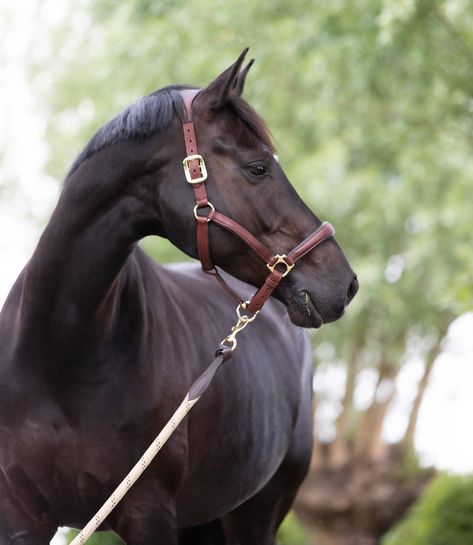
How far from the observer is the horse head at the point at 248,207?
133 inches

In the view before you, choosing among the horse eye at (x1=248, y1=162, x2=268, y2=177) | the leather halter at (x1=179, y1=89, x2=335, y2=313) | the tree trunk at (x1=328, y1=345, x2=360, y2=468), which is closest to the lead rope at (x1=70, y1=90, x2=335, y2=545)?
the leather halter at (x1=179, y1=89, x2=335, y2=313)

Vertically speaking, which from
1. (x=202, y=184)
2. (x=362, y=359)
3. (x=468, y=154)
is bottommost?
(x=202, y=184)

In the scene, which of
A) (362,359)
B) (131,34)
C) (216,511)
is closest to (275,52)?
(131,34)

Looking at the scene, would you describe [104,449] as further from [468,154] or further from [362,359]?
[362,359]

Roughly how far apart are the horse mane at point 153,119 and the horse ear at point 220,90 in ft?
0.10

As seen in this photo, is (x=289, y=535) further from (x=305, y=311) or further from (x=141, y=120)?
(x=141, y=120)

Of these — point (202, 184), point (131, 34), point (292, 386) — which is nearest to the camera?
point (202, 184)

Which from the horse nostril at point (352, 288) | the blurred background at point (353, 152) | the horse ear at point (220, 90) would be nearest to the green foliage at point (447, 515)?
the blurred background at point (353, 152)

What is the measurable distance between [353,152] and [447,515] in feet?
17.5

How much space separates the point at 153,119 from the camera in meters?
3.46

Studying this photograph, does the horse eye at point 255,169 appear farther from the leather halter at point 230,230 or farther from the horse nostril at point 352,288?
the horse nostril at point 352,288

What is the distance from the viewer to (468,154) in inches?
412

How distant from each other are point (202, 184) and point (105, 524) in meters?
1.30

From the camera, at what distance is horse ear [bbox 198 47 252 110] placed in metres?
3.40
